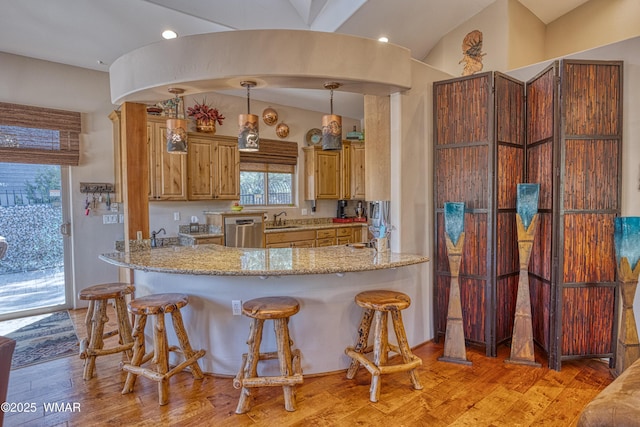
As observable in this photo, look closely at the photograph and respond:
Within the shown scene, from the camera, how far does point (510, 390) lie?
239 cm

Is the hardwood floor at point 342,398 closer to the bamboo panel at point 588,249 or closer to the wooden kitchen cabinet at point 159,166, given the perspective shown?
the bamboo panel at point 588,249

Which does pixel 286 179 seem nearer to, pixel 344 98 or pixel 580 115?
pixel 344 98

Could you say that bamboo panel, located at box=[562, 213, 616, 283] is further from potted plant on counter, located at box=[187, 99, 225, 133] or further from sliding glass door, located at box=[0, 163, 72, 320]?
sliding glass door, located at box=[0, 163, 72, 320]

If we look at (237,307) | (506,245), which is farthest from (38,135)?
(506,245)

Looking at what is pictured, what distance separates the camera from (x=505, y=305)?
299 centimetres

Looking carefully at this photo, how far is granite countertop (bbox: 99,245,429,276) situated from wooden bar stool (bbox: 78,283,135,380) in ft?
0.85

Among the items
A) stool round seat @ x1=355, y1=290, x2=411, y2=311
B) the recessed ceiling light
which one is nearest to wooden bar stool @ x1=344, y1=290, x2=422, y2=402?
stool round seat @ x1=355, y1=290, x2=411, y2=311

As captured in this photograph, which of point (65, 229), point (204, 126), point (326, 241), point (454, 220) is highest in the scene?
point (204, 126)

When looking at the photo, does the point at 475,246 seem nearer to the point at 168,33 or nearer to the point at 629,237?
the point at 629,237

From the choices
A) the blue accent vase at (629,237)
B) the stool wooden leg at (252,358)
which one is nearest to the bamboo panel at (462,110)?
the blue accent vase at (629,237)

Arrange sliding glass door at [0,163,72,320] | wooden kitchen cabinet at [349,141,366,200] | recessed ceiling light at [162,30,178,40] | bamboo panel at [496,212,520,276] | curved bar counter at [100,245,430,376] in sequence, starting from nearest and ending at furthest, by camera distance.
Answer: curved bar counter at [100,245,430,376]
bamboo panel at [496,212,520,276]
recessed ceiling light at [162,30,178,40]
sliding glass door at [0,163,72,320]
wooden kitchen cabinet at [349,141,366,200]

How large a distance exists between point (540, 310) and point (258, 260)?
2.39 metres

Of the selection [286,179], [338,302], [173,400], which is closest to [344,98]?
[286,179]

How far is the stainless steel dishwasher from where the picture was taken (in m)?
4.84
